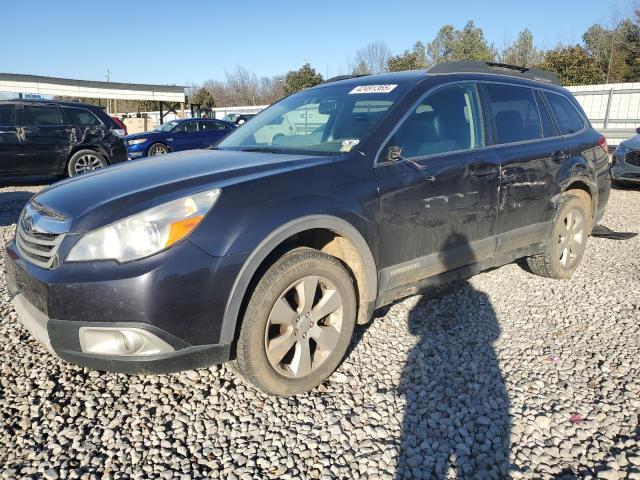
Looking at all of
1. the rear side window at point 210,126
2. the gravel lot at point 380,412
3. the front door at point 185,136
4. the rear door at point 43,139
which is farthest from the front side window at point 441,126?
the rear side window at point 210,126

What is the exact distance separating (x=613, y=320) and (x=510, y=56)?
44631 mm

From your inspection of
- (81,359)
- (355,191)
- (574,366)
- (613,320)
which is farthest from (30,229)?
(613,320)

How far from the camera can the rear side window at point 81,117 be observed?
33.0ft

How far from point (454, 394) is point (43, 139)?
982 cm

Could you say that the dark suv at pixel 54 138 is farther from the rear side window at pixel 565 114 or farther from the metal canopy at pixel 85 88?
the metal canopy at pixel 85 88

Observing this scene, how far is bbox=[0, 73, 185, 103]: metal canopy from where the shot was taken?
2286cm

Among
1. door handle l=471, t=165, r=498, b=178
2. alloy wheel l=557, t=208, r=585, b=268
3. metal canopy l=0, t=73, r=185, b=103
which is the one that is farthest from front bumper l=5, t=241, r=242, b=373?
metal canopy l=0, t=73, r=185, b=103

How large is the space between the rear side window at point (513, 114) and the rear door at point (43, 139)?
904 centimetres

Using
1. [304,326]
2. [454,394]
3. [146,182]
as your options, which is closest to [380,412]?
[454,394]

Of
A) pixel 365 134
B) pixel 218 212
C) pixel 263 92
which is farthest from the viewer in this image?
pixel 263 92

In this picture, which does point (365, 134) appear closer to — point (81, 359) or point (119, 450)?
point (81, 359)

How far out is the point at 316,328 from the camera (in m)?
2.70

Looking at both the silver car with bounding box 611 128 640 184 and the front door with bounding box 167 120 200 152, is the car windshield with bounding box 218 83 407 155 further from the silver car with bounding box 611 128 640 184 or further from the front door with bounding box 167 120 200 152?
the front door with bounding box 167 120 200 152

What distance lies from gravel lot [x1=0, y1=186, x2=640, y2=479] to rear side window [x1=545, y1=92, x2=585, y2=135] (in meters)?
1.80
